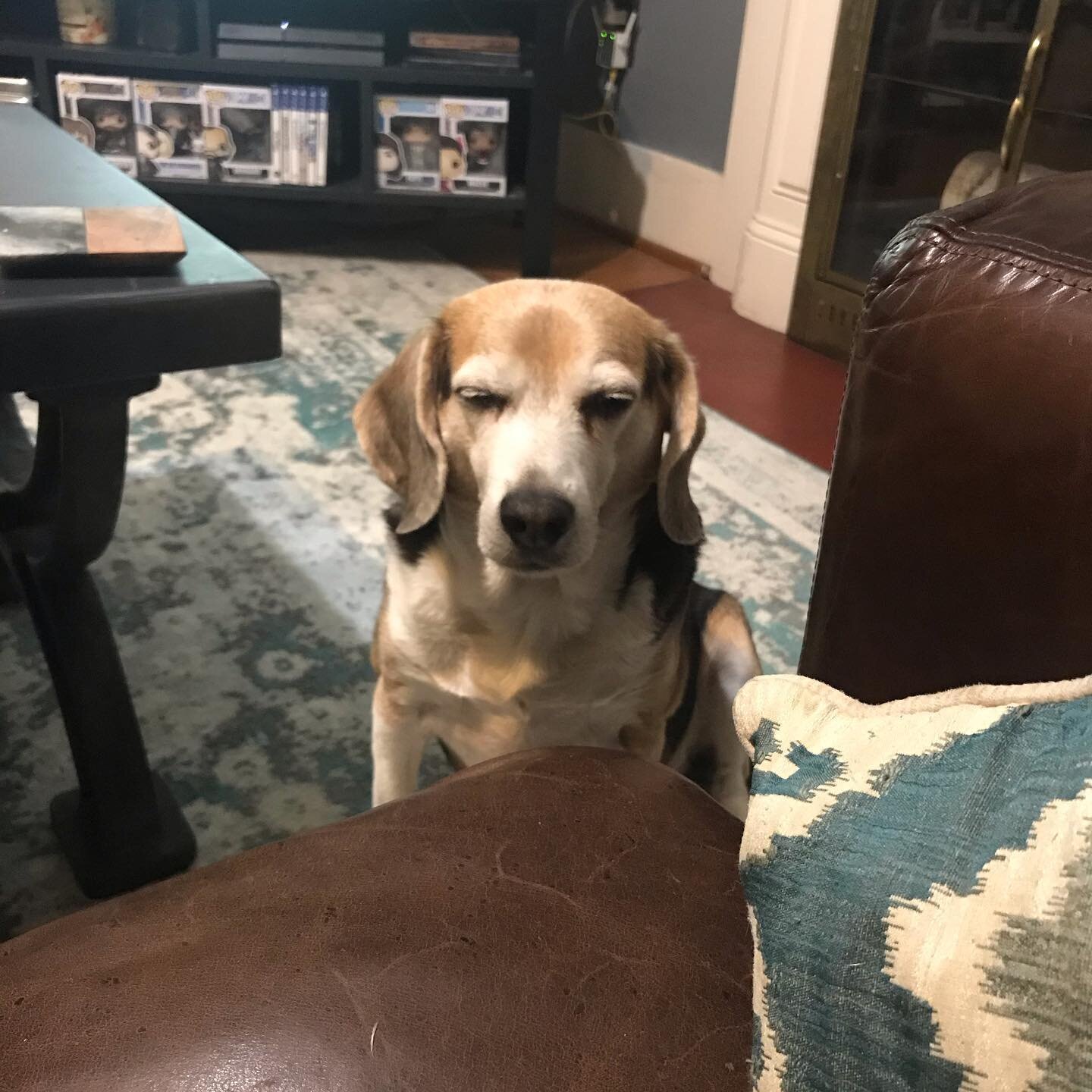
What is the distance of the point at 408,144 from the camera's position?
334cm

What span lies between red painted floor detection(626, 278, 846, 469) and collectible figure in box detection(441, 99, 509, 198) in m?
0.58

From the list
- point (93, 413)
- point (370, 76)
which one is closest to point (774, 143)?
point (370, 76)

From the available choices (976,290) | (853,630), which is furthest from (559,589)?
(976,290)

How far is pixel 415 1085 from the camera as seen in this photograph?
0.48 metres

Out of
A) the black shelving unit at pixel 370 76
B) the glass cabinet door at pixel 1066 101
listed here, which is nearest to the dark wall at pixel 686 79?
the black shelving unit at pixel 370 76

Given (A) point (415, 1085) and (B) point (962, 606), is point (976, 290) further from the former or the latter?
(A) point (415, 1085)

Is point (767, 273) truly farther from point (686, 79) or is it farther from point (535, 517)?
point (535, 517)

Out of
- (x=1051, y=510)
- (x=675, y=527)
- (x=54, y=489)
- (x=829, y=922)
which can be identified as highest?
(x=1051, y=510)

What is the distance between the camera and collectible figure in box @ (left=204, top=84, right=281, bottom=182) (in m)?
3.22

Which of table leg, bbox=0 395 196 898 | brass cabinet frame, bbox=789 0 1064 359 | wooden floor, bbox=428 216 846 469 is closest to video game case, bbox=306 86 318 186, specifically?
wooden floor, bbox=428 216 846 469

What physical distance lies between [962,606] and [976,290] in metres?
0.18

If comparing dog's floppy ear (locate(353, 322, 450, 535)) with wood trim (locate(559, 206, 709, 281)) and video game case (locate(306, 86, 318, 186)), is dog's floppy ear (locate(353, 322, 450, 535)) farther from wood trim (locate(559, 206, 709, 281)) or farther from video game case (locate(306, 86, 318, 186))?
wood trim (locate(559, 206, 709, 281))

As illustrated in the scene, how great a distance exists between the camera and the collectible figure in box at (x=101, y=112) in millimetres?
3160

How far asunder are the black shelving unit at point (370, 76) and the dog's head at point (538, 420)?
2.23 metres
